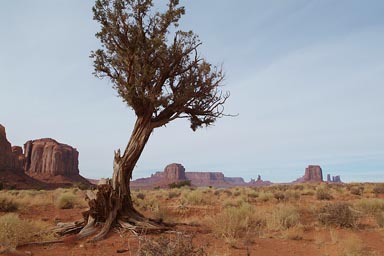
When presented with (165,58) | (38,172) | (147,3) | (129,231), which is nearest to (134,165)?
(129,231)

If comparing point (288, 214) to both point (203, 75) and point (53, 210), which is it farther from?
point (53, 210)

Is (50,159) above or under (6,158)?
above

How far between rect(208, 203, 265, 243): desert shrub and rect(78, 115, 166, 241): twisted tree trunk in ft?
6.50

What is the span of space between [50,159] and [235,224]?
112 metres

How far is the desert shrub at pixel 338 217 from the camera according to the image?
39.5 feet

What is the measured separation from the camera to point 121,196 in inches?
420

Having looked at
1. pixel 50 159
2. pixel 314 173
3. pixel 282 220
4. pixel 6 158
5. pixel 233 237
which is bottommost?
pixel 233 237

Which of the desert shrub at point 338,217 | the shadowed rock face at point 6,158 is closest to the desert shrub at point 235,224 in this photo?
the desert shrub at point 338,217

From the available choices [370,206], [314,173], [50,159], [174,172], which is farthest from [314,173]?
[370,206]

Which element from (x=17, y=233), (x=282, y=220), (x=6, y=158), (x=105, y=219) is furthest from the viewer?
(x=6, y=158)

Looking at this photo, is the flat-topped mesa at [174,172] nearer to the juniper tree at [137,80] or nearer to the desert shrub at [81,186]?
the desert shrub at [81,186]

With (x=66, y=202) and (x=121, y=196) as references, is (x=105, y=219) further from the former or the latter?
(x=66, y=202)

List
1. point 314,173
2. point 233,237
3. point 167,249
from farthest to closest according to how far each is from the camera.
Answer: point 314,173 < point 233,237 < point 167,249

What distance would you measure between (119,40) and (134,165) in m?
4.24
